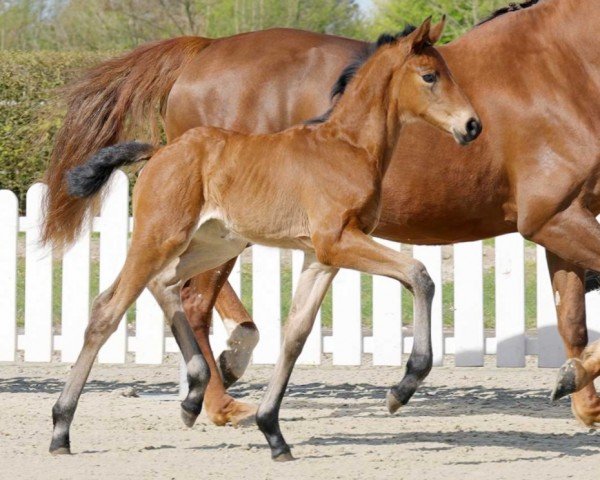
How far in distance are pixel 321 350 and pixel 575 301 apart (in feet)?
7.99

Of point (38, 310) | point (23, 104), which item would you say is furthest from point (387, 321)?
point (23, 104)

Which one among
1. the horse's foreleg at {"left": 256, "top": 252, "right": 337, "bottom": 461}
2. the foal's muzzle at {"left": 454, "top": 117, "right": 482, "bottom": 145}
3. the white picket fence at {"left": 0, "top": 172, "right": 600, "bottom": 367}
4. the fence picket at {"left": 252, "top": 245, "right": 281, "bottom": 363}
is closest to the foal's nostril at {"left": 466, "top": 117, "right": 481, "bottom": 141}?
the foal's muzzle at {"left": 454, "top": 117, "right": 482, "bottom": 145}

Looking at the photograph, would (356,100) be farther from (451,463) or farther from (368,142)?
(451,463)

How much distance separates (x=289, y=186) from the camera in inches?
214

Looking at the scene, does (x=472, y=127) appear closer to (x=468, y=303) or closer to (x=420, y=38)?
(x=420, y=38)

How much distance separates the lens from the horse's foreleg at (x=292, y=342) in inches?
212

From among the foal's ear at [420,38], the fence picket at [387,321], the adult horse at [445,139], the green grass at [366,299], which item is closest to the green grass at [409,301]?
the green grass at [366,299]

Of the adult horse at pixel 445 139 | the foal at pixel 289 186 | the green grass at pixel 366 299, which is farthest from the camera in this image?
the green grass at pixel 366 299

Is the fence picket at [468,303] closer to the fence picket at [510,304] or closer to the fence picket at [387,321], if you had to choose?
the fence picket at [510,304]

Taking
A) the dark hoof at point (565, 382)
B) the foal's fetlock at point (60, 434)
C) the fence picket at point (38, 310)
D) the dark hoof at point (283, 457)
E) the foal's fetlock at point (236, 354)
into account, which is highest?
the fence picket at point (38, 310)

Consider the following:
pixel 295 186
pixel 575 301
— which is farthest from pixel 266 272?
pixel 295 186

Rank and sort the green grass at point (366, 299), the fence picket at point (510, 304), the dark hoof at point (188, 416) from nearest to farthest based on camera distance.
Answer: the dark hoof at point (188, 416), the fence picket at point (510, 304), the green grass at point (366, 299)

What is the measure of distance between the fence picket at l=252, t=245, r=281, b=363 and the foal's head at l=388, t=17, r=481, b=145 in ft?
10.3

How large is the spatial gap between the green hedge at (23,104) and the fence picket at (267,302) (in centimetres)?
507
